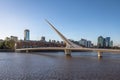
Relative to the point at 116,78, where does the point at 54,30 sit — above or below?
above

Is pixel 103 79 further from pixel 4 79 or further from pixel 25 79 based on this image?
pixel 4 79

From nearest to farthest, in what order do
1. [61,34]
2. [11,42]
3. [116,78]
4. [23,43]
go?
[116,78] < [61,34] < [11,42] < [23,43]

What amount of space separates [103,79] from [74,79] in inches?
127

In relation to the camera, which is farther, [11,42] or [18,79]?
[11,42]

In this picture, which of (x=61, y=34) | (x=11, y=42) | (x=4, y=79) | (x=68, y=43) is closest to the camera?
(x=4, y=79)

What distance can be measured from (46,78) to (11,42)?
117 meters

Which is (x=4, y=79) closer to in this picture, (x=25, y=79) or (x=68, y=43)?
(x=25, y=79)

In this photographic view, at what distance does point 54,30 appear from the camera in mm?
100000

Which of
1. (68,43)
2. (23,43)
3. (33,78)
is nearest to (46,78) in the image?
(33,78)

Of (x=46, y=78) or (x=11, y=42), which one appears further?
(x=11, y=42)

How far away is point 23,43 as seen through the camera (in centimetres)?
16012

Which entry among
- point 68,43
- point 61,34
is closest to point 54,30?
point 61,34

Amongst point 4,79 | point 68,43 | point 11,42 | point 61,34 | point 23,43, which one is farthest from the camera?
point 23,43

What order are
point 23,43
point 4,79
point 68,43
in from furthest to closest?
point 23,43 < point 68,43 < point 4,79
